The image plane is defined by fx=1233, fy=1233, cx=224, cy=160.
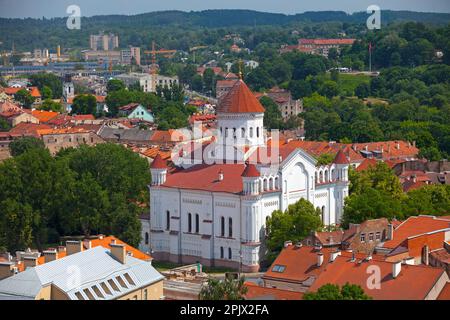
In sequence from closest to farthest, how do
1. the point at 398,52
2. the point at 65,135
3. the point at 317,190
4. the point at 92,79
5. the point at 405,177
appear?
the point at 317,190 < the point at 405,177 < the point at 65,135 < the point at 398,52 < the point at 92,79

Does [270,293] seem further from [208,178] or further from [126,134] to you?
[126,134]

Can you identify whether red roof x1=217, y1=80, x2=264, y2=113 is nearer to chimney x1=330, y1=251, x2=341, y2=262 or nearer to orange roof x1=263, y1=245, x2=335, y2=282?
orange roof x1=263, y1=245, x2=335, y2=282

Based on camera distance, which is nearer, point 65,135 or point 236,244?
point 236,244

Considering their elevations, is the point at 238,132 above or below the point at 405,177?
above

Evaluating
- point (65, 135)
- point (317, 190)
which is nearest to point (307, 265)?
point (317, 190)

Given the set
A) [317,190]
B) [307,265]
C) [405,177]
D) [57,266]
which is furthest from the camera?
[405,177]

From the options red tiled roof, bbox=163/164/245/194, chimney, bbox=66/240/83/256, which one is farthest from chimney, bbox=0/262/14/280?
red tiled roof, bbox=163/164/245/194

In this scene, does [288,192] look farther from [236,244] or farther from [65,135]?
[65,135]
